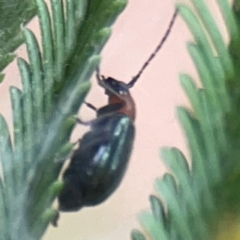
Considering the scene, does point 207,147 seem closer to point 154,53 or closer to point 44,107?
point 44,107

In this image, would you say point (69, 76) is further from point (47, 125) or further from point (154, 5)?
point (154, 5)

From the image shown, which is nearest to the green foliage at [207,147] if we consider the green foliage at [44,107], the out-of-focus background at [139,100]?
the green foliage at [44,107]

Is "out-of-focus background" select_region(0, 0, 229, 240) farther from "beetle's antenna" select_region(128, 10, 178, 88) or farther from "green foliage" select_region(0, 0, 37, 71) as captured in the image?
"green foliage" select_region(0, 0, 37, 71)

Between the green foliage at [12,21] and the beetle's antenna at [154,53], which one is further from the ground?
the beetle's antenna at [154,53]

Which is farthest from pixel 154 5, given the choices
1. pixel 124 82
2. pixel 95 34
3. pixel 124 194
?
pixel 95 34

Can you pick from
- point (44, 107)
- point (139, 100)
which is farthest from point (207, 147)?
point (139, 100)

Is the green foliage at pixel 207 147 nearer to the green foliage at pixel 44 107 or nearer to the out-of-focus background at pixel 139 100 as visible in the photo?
the green foliage at pixel 44 107
